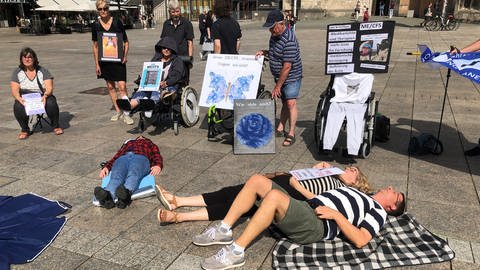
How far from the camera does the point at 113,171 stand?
4.00 metres

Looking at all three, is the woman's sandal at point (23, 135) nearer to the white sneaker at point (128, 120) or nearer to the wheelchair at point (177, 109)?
the white sneaker at point (128, 120)

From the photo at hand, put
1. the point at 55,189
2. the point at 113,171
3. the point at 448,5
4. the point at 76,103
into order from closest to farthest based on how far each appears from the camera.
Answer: the point at 113,171
the point at 55,189
the point at 76,103
the point at 448,5

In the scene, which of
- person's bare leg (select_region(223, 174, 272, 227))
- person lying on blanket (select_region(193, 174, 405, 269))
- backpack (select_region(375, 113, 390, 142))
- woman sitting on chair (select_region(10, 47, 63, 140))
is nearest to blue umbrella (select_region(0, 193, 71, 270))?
person lying on blanket (select_region(193, 174, 405, 269))

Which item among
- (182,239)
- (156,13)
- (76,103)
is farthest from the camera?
(156,13)

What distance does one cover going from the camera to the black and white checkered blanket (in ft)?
9.63

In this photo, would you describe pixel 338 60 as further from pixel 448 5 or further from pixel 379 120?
pixel 448 5

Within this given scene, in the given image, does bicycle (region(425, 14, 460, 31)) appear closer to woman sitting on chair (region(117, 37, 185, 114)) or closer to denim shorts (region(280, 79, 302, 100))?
denim shorts (region(280, 79, 302, 100))

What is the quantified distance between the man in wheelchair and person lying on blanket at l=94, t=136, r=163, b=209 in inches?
83.8

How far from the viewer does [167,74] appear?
6.37 meters

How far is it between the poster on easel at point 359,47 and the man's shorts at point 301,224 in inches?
105

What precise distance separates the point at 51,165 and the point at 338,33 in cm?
409

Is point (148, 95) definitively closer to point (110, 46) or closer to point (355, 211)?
point (110, 46)

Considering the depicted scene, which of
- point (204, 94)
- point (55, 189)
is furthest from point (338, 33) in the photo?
point (55, 189)

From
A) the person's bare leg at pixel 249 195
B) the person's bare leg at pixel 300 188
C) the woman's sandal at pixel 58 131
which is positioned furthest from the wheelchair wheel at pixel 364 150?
the woman's sandal at pixel 58 131
